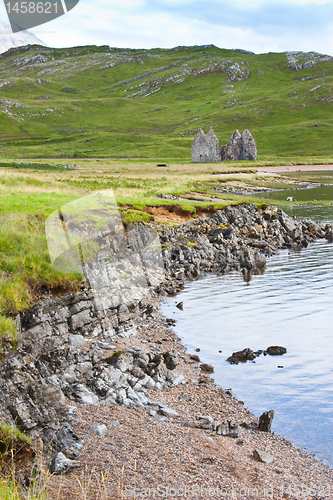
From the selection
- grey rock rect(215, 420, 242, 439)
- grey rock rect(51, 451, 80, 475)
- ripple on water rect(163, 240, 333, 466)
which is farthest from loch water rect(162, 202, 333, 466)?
Result: grey rock rect(51, 451, 80, 475)

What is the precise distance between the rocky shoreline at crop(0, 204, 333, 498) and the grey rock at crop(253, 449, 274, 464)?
0.11 ft

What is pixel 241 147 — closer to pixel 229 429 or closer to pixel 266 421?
pixel 266 421

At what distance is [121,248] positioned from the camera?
2452 cm

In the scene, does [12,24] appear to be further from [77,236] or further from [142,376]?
[77,236]

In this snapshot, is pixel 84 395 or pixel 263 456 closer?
pixel 263 456

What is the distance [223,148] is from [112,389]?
11923cm

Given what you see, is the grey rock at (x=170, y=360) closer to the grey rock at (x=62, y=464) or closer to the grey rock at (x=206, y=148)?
the grey rock at (x=62, y=464)

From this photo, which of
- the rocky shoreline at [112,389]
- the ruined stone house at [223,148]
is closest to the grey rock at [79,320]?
the rocky shoreline at [112,389]

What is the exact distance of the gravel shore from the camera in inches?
298

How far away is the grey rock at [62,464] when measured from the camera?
7.88 metres

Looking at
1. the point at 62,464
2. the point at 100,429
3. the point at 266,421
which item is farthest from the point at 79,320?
the point at 266,421

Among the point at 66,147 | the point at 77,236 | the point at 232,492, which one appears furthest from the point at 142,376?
the point at 66,147

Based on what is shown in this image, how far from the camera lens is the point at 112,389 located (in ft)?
36.5

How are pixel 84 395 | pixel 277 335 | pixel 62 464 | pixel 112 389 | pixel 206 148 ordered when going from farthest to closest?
pixel 206 148, pixel 277 335, pixel 112 389, pixel 84 395, pixel 62 464
